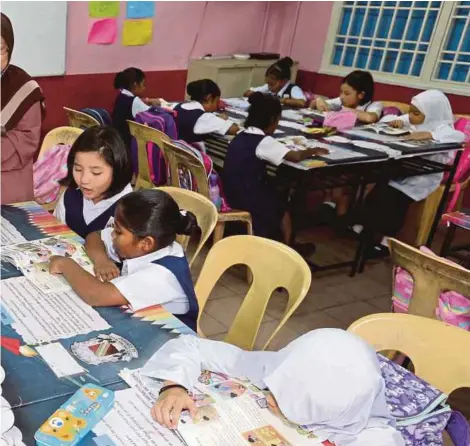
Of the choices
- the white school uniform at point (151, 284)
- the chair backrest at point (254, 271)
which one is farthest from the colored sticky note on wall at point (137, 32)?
the white school uniform at point (151, 284)

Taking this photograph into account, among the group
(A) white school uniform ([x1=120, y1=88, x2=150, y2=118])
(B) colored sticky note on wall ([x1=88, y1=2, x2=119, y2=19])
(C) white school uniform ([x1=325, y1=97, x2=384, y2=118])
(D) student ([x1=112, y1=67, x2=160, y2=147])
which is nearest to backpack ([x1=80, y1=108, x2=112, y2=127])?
(D) student ([x1=112, y1=67, x2=160, y2=147])

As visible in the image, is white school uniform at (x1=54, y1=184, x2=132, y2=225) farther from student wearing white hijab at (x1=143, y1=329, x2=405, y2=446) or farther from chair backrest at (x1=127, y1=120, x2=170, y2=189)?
chair backrest at (x1=127, y1=120, x2=170, y2=189)

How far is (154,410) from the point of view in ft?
3.19

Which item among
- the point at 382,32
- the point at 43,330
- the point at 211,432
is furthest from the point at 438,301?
the point at 382,32

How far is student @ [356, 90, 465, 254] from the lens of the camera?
3498 millimetres

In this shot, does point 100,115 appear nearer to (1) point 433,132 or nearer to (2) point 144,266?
(1) point 433,132

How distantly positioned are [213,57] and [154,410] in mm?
4391

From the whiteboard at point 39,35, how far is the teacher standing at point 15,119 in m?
1.95

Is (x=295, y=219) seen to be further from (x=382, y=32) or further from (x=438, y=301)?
(x=382, y=32)

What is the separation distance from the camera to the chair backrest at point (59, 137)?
2.65 meters

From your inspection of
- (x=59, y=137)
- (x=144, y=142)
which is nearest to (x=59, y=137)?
(x=59, y=137)

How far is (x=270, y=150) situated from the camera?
2777mm

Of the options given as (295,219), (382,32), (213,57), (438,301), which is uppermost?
(382,32)

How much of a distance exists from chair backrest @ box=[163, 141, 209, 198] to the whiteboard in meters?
1.60
